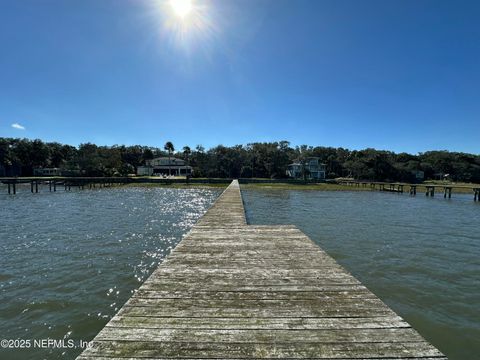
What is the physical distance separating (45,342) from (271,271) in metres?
4.20

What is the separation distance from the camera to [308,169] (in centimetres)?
7575

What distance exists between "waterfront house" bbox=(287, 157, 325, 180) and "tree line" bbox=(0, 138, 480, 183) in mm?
2585

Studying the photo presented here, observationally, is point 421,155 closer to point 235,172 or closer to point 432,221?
point 235,172

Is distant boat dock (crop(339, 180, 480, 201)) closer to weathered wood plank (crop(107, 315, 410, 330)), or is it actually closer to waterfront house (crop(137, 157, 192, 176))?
weathered wood plank (crop(107, 315, 410, 330))

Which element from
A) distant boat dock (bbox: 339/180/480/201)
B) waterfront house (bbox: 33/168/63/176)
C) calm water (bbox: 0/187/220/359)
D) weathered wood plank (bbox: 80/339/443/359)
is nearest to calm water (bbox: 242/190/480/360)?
weathered wood plank (bbox: 80/339/443/359)

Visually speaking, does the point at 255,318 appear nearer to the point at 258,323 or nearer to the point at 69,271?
the point at 258,323

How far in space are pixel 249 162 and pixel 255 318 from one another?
2817 inches

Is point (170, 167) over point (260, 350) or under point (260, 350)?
over

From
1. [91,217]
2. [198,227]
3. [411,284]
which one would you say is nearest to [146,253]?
[198,227]

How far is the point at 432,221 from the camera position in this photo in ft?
59.5

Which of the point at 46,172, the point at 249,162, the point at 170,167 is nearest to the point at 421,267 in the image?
the point at 249,162

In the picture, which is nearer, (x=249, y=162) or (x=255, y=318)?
A: (x=255, y=318)

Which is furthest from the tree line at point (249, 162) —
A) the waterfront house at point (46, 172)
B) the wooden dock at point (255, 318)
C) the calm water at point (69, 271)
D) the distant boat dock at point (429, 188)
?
the wooden dock at point (255, 318)

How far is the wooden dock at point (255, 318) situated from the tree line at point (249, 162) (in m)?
67.3
